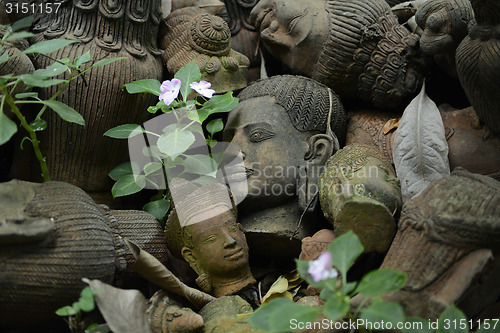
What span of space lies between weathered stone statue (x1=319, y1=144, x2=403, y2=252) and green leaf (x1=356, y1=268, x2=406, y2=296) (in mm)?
219

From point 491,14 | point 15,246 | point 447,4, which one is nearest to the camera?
point 15,246

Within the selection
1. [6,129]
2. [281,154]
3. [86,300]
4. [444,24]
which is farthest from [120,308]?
[444,24]

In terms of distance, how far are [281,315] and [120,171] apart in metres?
0.82

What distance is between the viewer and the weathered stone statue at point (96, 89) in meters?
1.73

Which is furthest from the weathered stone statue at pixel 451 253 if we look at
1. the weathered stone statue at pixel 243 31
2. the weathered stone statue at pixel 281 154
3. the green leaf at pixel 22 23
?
the green leaf at pixel 22 23

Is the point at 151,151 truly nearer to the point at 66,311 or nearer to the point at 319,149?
the point at 319,149

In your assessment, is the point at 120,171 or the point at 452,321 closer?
the point at 452,321

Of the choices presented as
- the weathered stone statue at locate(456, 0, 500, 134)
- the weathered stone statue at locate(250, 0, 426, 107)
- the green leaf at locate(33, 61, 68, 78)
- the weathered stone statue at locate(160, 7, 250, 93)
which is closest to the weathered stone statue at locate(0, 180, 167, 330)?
the green leaf at locate(33, 61, 68, 78)

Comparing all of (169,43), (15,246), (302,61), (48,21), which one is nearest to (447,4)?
(302,61)

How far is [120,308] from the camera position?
128cm

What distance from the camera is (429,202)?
4.44ft

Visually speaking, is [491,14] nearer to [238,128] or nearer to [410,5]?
[410,5]

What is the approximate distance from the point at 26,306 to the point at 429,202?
863mm

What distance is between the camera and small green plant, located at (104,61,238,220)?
1641 mm
